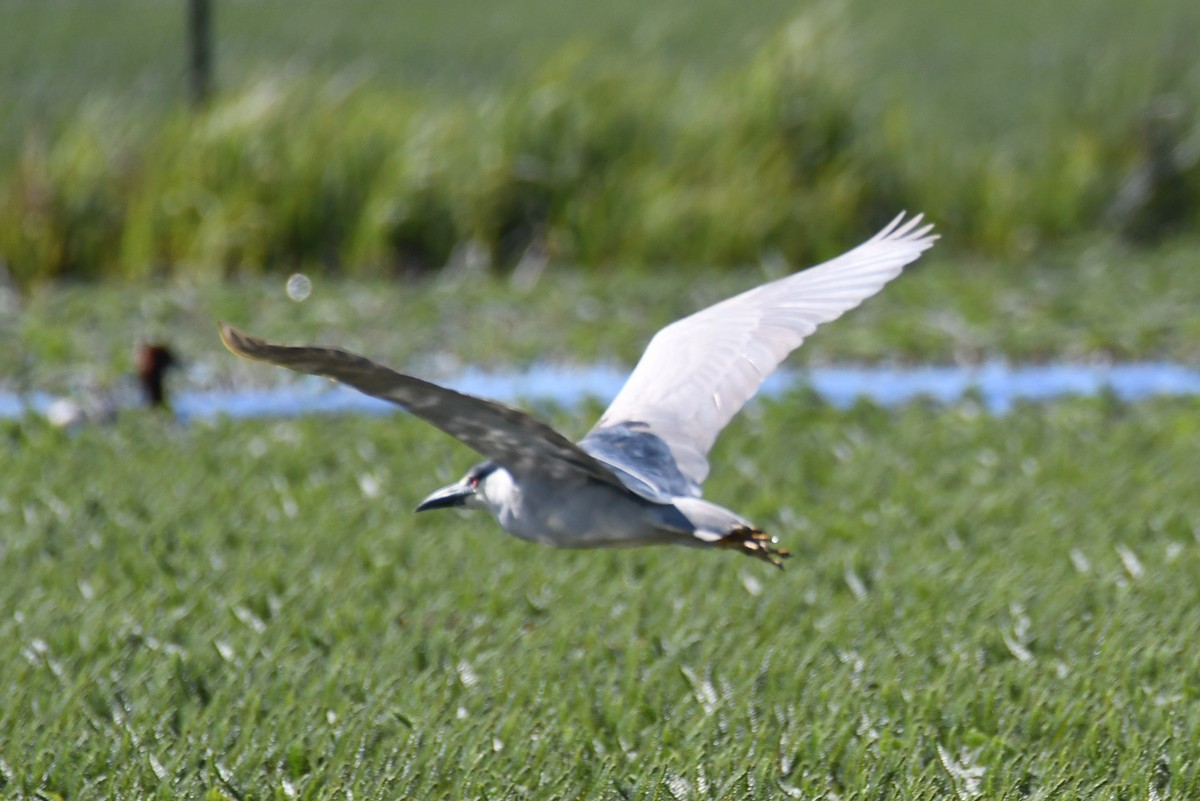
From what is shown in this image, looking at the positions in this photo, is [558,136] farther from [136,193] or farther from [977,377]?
[977,377]

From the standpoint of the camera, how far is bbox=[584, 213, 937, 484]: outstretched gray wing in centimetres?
339

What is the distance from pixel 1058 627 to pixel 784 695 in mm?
827

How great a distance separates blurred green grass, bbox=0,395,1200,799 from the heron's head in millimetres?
558

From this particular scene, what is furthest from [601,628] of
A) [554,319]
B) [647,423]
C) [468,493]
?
[554,319]

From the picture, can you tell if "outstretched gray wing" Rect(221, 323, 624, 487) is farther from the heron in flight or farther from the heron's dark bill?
the heron's dark bill

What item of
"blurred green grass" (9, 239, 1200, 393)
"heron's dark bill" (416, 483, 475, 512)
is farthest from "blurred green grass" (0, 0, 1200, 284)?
"heron's dark bill" (416, 483, 475, 512)

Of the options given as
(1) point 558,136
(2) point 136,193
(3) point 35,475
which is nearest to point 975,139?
(1) point 558,136

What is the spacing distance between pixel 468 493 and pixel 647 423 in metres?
0.42

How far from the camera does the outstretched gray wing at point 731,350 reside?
11.1 ft

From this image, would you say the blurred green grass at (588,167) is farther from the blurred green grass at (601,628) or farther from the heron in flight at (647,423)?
the heron in flight at (647,423)

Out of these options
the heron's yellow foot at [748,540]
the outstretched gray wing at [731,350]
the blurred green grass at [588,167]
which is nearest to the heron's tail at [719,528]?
the heron's yellow foot at [748,540]

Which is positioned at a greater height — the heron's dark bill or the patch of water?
the heron's dark bill

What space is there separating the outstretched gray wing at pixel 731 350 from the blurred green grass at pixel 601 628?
65 cm

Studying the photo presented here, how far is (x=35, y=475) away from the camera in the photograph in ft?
18.1
